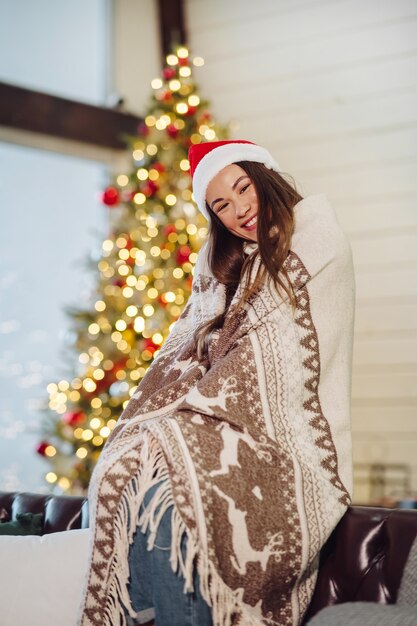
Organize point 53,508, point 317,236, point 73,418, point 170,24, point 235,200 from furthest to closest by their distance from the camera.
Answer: point 170,24 < point 73,418 < point 235,200 < point 53,508 < point 317,236

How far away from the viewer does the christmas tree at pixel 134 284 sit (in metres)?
4.10

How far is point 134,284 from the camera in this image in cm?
417

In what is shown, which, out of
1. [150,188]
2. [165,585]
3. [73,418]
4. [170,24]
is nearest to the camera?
[165,585]

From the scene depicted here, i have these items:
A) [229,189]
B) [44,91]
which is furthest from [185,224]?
[229,189]

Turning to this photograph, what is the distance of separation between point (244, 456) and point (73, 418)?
2.57 metres

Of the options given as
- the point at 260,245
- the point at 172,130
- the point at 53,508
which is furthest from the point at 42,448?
the point at 260,245

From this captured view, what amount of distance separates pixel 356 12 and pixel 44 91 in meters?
1.86

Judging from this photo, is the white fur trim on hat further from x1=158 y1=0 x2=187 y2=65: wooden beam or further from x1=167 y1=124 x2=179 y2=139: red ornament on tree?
x1=158 y1=0 x2=187 y2=65: wooden beam

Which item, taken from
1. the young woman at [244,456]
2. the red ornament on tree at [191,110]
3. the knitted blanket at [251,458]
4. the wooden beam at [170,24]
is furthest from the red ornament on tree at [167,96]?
the knitted blanket at [251,458]

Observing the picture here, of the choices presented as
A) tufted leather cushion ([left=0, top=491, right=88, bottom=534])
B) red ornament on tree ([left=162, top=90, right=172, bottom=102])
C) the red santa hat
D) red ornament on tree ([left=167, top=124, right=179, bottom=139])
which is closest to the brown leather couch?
tufted leather cushion ([left=0, top=491, right=88, bottom=534])

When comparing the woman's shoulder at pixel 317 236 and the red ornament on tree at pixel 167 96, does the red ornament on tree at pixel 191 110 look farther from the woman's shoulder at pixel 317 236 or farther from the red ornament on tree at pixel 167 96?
the woman's shoulder at pixel 317 236

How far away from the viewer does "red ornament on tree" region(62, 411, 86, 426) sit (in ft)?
13.2

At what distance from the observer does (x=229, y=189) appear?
214cm

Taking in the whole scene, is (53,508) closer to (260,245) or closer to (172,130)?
(260,245)
